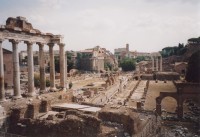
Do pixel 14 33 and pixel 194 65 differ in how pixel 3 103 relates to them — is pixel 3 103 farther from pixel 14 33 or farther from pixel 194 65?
pixel 194 65

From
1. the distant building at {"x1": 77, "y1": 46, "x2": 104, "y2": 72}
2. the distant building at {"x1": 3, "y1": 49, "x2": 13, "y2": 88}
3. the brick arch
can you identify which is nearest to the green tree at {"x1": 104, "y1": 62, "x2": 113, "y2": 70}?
the distant building at {"x1": 77, "y1": 46, "x2": 104, "y2": 72}

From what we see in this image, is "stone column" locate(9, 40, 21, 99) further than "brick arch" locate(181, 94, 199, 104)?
No

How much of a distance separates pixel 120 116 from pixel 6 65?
96.4 ft

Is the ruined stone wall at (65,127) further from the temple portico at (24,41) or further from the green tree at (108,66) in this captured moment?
the green tree at (108,66)

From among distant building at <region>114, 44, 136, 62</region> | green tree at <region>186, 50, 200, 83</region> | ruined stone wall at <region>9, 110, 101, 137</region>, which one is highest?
distant building at <region>114, 44, 136, 62</region>

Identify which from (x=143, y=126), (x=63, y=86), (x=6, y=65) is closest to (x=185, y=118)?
(x=143, y=126)

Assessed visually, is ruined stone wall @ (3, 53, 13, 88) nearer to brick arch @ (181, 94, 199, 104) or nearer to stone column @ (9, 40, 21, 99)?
stone column @ (9, 40, 21, 99)

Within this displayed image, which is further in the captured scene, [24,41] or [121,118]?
[24,41]

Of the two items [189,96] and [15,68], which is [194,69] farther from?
[15,68]

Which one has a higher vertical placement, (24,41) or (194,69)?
(24,41)

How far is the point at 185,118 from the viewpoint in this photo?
20.8m

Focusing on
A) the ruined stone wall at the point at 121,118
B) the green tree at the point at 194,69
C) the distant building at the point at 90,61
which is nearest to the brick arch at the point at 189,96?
the ruined stone wall at the point at 121,118

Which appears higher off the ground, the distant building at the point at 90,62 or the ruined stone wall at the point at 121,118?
the distant building at the point at 90,62

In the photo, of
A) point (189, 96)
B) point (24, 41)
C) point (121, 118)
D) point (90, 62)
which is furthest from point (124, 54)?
point (121, 118)
